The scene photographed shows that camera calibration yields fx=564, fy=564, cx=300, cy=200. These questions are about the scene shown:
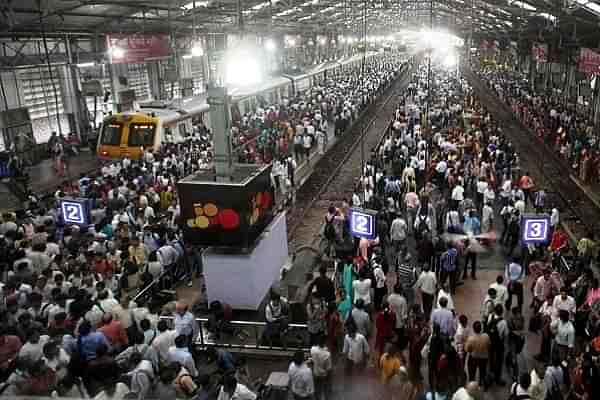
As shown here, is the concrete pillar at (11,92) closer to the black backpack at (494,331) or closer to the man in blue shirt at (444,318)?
the man in blue shirt at (444,318)

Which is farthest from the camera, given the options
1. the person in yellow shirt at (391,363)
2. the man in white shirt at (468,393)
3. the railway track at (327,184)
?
the railway track at (327,184)

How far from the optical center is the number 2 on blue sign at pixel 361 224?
9328mm

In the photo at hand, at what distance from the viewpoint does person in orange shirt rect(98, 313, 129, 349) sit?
702 cm

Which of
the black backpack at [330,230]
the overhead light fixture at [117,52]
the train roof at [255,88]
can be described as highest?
the overhead light fixture at [117,52]

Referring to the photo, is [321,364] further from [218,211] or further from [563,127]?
[563,127]

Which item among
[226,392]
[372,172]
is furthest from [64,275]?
[372,172]

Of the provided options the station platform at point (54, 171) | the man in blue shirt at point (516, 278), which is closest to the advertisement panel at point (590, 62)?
the man in blue shirt at point (516, 278)

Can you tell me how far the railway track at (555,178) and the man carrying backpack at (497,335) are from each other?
7.08 metres

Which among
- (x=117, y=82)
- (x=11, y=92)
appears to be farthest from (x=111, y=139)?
(x=117, y=82)

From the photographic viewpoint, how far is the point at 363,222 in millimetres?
9367

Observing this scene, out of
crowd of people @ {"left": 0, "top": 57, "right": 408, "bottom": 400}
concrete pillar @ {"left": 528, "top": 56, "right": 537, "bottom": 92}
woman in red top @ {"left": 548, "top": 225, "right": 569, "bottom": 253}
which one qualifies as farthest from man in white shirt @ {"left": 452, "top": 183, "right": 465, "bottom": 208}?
concrete pillar @ {"left": 528, "top": 56, "right": 537, "bottom": 92}

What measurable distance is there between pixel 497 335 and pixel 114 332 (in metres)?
4.77

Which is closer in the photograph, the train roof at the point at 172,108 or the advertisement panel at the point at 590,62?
the advertisement panel at the point at 590,62

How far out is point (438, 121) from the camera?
22.9m
